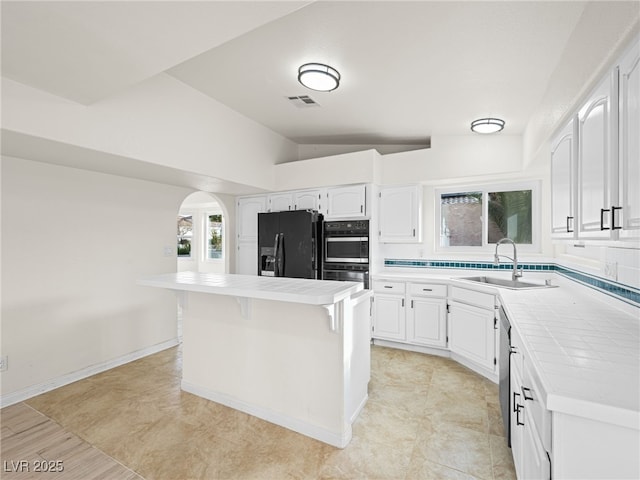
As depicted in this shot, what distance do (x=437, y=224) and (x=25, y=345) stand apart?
14.5ft

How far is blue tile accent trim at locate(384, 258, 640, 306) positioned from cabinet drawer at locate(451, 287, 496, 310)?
2.14 feet

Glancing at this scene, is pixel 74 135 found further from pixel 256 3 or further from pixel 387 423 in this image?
pixel 387 423

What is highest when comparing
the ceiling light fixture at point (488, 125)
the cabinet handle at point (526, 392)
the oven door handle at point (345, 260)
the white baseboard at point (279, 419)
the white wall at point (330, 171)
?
the ceiling light fixture at point (488, 125)

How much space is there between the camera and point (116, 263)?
11.0 feet

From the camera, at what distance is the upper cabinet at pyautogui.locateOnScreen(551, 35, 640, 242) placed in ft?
3.74

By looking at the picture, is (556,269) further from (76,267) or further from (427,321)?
(76,267)

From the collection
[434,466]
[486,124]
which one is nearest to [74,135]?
[434,466]

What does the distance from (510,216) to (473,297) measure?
4.30ft

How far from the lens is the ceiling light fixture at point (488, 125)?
9.93ft

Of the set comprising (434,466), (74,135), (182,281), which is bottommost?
(434,466)

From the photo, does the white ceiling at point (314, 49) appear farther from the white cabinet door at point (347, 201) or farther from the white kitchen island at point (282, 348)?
the white kitchen island at point (282, 348)

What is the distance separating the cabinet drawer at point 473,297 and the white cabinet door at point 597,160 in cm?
135

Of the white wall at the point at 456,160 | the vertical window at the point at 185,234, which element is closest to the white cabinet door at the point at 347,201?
the white wall at the point at 456,160

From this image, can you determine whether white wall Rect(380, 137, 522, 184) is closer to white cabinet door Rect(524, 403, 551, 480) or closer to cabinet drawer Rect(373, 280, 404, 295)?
cabinet drawer Rect(373, 280, 404, 295)
